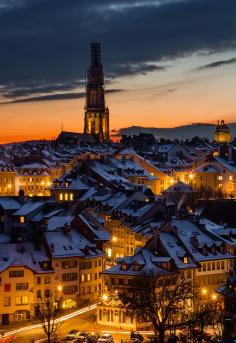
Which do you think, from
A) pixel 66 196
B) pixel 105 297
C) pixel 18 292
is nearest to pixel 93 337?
pixel 105 297

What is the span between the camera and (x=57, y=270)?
211 feet

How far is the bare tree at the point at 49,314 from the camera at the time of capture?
5353 cm

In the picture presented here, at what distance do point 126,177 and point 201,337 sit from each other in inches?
3067

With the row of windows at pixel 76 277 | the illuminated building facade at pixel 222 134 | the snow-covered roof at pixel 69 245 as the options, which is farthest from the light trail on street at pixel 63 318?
the illuminated building facade at pixel 222 134

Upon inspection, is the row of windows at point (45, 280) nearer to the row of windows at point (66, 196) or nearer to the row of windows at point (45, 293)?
the row of windows at point (45, 293)

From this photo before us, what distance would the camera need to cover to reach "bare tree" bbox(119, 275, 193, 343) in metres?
53.4

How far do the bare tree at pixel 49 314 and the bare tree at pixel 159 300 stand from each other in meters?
4.64

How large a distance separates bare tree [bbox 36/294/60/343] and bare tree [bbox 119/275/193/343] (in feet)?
15.2

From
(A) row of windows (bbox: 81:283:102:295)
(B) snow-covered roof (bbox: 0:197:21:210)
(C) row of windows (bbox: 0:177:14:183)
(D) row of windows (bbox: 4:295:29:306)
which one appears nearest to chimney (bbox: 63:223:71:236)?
(A) row of windows (bbox: 81:283:102:295)

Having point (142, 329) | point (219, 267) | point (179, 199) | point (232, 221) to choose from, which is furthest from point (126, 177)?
point (142, 329)

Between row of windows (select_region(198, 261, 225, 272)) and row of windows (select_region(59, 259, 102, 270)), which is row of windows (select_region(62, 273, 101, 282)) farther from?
row of windows (select_region(198, 261, 225, 272))

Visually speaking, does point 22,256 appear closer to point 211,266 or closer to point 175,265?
point 175,265

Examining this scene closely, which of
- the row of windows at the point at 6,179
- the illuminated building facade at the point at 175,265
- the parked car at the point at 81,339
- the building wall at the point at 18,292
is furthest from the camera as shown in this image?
the row of windows at the point at 6,179

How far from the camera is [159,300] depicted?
5516 centimetres
